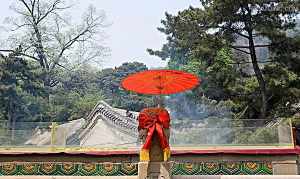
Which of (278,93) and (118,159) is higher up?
(278,93)

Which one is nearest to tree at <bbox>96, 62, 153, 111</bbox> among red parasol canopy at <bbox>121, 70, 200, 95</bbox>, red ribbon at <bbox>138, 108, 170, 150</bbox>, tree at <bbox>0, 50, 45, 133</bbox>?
tree at <bbox>0, 50, 45, 133</bbox>

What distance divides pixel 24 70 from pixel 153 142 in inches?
784

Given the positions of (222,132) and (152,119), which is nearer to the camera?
(152,119)

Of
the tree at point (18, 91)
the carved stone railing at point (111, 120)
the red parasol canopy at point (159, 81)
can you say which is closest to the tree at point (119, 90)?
the tree at point (18, 91)

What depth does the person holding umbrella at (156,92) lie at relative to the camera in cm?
569

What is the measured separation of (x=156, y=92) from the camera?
6.50 meters

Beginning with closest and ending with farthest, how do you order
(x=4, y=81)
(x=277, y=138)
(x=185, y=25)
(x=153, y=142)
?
1. (x=153, y=142)
2. (x=277, y=138)
3. (x=185, y=25)
4. (x=4, y=81)

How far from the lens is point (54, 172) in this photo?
8328mm

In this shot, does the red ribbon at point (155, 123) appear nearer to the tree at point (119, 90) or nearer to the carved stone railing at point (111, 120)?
the carved stone railing at point (111, 120)

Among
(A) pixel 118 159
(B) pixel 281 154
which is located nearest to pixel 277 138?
(B) pixel 281 154

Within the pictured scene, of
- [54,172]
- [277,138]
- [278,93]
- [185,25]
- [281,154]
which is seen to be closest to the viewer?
[54,172]

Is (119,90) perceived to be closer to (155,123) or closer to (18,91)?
(18,91)

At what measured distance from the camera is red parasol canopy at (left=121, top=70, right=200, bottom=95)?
609 cm

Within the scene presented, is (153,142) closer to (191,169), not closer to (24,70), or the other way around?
(191,169)
